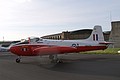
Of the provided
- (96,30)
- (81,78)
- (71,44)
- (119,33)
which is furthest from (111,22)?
(81,78)

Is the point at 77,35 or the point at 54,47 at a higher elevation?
the point at 77,35

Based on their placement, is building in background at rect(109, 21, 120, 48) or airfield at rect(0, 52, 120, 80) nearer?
airfield at rect(0, 52, 120, 80)

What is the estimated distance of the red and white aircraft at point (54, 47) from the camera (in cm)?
1894

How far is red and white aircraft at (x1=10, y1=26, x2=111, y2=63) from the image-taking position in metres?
18.9

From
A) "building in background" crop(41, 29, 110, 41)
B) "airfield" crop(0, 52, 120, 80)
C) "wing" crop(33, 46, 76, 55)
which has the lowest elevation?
"airfield" crop(0, 52, 120, 80)

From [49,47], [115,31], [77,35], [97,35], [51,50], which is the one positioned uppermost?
[115,31]

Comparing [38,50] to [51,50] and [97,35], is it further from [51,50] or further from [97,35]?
[97,35]

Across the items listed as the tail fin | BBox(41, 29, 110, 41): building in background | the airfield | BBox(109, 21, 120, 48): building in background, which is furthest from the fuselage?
BBox(41, 29, 110, 41): building in background

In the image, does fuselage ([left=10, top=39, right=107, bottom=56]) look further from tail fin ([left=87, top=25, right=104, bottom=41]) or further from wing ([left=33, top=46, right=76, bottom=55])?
tail fin ([left=87, top=25, right=104, bottom=41])

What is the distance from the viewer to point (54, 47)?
19344 mm

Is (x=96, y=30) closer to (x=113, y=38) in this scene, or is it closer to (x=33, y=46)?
(x=33, y=46)

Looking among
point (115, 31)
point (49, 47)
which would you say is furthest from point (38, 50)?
point (115, 31)

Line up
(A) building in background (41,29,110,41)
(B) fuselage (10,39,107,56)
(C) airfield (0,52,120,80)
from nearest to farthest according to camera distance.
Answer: (C) airfield (0,52,120,80)
(B) fuselage (10,39,107,56)
(A) building in background (41,29,110,41)

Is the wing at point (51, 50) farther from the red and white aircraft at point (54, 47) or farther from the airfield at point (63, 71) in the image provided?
the airfield at point (63, 71)
